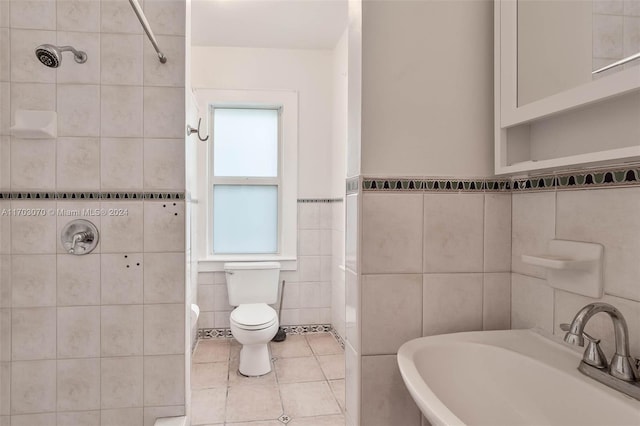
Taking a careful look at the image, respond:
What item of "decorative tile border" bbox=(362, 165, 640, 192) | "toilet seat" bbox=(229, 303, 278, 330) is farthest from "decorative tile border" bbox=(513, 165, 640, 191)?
"toilet seat" bbox=(229, 303, 278, 330)

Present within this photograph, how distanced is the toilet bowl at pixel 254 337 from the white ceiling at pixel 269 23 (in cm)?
216

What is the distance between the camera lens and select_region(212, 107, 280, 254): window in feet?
11.8

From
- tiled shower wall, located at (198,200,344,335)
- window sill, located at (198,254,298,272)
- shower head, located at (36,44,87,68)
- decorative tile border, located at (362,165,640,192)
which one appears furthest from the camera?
tiled shower wall, located at (198,200,344,335)

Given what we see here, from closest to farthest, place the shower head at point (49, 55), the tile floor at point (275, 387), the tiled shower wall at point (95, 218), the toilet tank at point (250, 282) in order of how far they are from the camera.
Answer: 1. the shower head at point (49, 55)
2. the tiled shower wall at point (95, 218)
3. the tile floor at point (275, 387)
4. the toilet tank at point (250, 282)

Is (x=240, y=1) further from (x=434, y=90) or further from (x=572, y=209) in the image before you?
(x=572, y=209)

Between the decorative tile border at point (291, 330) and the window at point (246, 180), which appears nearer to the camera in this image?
the decorative tile border at point (291, 330)

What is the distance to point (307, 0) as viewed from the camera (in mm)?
2688

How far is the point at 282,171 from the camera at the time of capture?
3588mm

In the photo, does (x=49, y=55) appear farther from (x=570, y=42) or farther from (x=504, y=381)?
(x=504, y=381)

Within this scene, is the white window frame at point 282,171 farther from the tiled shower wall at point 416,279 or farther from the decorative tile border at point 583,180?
the decorative tile border at point 583,180

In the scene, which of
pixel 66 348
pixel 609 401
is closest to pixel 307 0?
pixel 66 348

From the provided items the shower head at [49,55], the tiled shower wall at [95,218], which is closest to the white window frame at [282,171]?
the tiled shower wall at [95,218]

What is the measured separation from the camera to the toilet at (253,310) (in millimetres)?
2680

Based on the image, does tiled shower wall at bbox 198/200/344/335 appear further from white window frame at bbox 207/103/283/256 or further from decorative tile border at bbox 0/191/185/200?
decorative tile border at bbox 0/191/185/200
